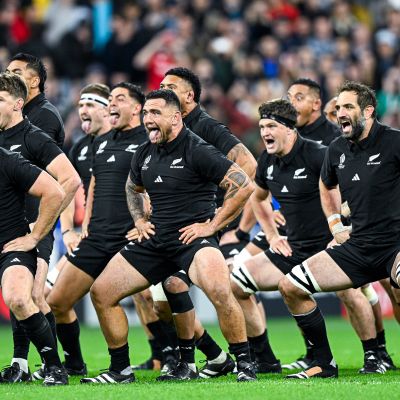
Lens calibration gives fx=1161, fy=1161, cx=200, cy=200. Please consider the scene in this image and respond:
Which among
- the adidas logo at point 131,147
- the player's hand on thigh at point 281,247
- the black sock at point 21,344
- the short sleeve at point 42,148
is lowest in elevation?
the black sock at point 21,344

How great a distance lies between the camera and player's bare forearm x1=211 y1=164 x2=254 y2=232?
1004cm

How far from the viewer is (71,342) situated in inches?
451

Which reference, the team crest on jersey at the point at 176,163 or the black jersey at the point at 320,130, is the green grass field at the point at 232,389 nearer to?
Answer: the team crest on jersey at the point at 176,163

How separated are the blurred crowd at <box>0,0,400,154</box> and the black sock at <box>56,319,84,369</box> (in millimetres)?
7628

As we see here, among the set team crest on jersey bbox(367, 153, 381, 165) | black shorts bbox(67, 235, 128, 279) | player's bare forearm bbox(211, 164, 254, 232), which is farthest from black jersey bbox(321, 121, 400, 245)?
black shorts bbox(67, 235, 128, 279)

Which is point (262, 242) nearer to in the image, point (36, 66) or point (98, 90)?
point (98, 90)

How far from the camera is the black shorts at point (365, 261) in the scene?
1007 cm

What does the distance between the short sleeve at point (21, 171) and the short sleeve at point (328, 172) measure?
2681 mm

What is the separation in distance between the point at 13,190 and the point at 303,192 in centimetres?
304

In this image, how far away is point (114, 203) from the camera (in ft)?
37.8

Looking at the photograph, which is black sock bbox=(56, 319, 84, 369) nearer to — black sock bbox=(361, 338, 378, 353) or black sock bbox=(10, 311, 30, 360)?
black sock bbox=(10, 311, 30, 360)

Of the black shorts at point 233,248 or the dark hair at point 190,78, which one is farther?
the black shorts at point 233,248

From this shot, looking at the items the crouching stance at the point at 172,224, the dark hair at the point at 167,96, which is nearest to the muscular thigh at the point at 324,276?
the crouching stance at the point at 172,224

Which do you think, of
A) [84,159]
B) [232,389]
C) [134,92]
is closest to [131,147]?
[134,92]
